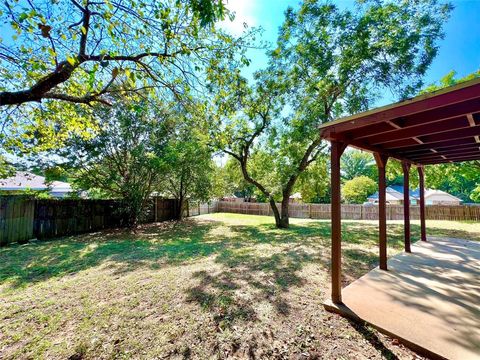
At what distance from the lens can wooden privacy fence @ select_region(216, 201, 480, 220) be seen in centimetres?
1305

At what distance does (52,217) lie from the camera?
7.77 m

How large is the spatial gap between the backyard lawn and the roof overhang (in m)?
2.32

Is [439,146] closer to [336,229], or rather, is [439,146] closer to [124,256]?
[336,229]

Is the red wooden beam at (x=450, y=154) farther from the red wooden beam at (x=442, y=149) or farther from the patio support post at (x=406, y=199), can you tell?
the patio support post at (x=406, y=199)

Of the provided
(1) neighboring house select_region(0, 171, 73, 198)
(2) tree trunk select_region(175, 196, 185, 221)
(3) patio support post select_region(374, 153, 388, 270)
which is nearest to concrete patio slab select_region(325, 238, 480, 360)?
(3) patio support post select_region(374, 153, 388, 270)

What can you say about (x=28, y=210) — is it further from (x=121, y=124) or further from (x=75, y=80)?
(x=75, y=80)

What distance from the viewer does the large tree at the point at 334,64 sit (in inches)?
273

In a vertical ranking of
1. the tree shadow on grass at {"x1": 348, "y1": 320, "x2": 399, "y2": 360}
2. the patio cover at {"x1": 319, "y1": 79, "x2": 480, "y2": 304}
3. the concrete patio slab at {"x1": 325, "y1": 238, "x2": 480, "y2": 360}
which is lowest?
the tree shadow on grass at {"x1": 348, "y1": 320, "x2": 399, "y2": 360}

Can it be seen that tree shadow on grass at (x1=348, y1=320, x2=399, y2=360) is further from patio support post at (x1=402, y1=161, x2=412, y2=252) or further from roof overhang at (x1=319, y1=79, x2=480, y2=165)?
patio support post at (x1=402, y1=161, x2=412, y2=252)

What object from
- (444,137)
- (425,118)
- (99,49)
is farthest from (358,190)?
(99,49)

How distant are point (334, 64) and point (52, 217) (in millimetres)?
11338

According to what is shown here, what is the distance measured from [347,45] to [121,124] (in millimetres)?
8505

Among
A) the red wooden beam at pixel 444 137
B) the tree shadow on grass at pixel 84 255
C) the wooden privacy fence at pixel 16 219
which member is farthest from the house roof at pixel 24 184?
the red wooden beam at pixel 444 137

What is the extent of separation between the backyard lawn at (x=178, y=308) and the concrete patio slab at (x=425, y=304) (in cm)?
23
